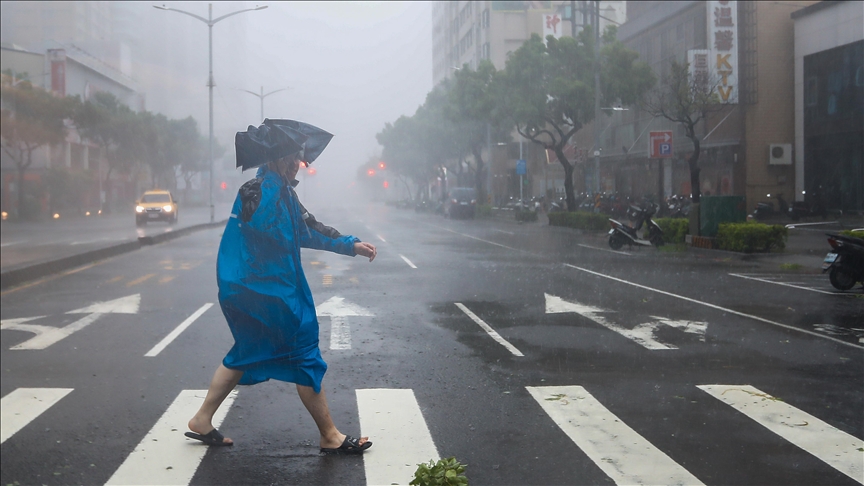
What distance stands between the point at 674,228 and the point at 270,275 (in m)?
22.6

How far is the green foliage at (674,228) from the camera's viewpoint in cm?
2488

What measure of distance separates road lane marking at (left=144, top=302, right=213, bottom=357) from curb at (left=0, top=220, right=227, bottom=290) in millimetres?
5529

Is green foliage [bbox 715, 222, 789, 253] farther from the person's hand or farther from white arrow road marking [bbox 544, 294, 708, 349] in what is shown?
the person's hand

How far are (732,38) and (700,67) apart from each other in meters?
2.02

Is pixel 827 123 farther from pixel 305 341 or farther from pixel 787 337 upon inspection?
pixel 787 337

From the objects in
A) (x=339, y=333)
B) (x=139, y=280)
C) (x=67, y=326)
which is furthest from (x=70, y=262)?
(x=339, y=333)

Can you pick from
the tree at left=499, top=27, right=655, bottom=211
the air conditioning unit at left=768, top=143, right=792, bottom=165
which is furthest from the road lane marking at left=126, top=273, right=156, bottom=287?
the tree at left=499, top=27, right=655, bottom=211

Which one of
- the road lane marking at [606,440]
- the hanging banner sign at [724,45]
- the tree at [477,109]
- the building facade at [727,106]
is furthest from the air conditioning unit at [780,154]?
the road lane marking at [606,440]

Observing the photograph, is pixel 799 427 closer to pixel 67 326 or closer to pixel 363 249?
pixel 363 249

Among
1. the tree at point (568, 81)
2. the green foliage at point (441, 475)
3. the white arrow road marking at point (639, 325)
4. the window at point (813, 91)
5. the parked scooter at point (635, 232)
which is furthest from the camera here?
the tree at point (568, 81)

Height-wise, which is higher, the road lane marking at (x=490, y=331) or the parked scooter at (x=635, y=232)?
the parked scooter at (x=635, y=232)

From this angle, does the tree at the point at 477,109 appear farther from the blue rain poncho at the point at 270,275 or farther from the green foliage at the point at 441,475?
the green foliage at the point at 441,475

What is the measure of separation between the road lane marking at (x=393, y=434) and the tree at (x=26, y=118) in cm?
4798

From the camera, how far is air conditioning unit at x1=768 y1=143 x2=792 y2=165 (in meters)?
28.8
